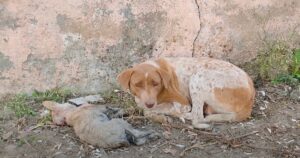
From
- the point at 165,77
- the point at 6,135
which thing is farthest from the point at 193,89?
the point at 6,135

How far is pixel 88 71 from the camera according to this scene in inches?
267

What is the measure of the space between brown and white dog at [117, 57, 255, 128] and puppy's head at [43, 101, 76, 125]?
1.82ft

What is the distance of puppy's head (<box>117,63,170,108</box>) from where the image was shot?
6.21 metres

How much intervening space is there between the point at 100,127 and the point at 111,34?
1367mm

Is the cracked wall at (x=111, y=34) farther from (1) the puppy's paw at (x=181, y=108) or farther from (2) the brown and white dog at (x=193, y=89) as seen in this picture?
(1) the puppy's paw at (x=181, y=108)

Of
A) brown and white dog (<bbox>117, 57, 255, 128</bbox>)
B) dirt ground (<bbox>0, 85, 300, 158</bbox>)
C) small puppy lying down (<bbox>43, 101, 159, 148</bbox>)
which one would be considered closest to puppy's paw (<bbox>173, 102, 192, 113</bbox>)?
brown and white dog (<bbox>117, 57, 255, 128</bbox>)

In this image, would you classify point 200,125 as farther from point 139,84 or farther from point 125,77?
point 125,77

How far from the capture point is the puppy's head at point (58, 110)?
6086 mm

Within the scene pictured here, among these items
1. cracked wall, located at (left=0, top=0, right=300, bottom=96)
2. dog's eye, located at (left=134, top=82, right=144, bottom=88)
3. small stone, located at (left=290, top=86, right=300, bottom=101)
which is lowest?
small stone, located at (left=290, top=86, right=300, bottom=101)

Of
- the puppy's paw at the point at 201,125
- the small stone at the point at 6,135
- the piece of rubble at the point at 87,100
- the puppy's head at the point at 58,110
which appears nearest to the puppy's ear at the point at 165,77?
the puppy's paw at the point at 201,125

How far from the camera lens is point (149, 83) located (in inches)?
245

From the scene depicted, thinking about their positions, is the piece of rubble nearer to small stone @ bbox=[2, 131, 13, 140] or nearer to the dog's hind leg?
small stone @ bbox=[2, 131, 13, 140]

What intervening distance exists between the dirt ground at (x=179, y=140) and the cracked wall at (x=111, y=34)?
499 mm

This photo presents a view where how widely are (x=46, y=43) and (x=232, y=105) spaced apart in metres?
1.92
